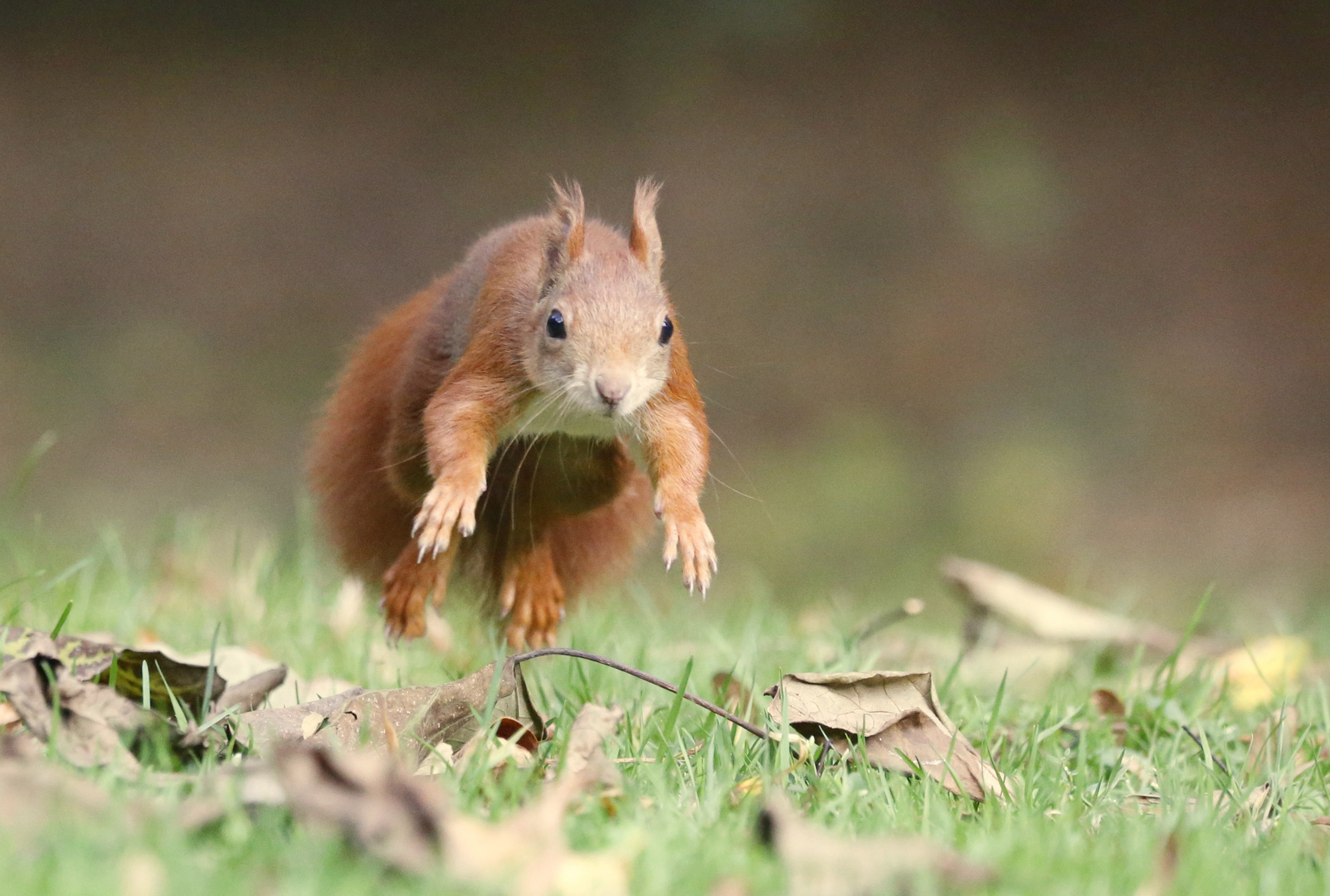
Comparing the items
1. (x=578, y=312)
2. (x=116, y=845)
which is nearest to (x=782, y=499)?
(x=578, y=312)

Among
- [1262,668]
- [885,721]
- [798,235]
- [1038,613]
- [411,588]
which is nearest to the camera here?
[885,721]

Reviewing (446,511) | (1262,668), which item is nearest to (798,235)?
(1262,668)

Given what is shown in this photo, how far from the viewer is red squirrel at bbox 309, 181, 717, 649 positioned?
2.35 metres

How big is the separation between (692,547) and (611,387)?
27 centimetres

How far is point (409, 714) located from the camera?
7.42 ft

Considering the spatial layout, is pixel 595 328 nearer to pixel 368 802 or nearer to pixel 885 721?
pixel 885 721

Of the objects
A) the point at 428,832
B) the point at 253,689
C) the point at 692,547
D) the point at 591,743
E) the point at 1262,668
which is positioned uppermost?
the point at 692,547

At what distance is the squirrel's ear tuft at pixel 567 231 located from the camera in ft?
8.10

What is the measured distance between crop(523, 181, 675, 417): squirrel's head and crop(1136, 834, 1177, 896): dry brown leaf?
3.26 ft

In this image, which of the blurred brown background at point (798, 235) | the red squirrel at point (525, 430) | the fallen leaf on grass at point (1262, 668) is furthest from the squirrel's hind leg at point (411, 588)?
the blurred brown background at point (798, 235)

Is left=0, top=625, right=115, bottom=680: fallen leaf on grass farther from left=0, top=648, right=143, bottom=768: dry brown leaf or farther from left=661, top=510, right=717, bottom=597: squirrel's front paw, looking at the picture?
left=661, top=510, right=717, bottom=597: squirrel's front paw

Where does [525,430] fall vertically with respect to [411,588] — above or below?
above

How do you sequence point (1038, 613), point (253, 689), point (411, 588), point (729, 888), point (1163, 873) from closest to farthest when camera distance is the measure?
point (729, 888) < point (1163, 873) < point (253, 689) < point (411, 588) < point (1038, 613)

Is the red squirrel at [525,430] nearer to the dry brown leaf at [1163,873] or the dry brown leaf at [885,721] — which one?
the dry brown leaf at [885,721]
